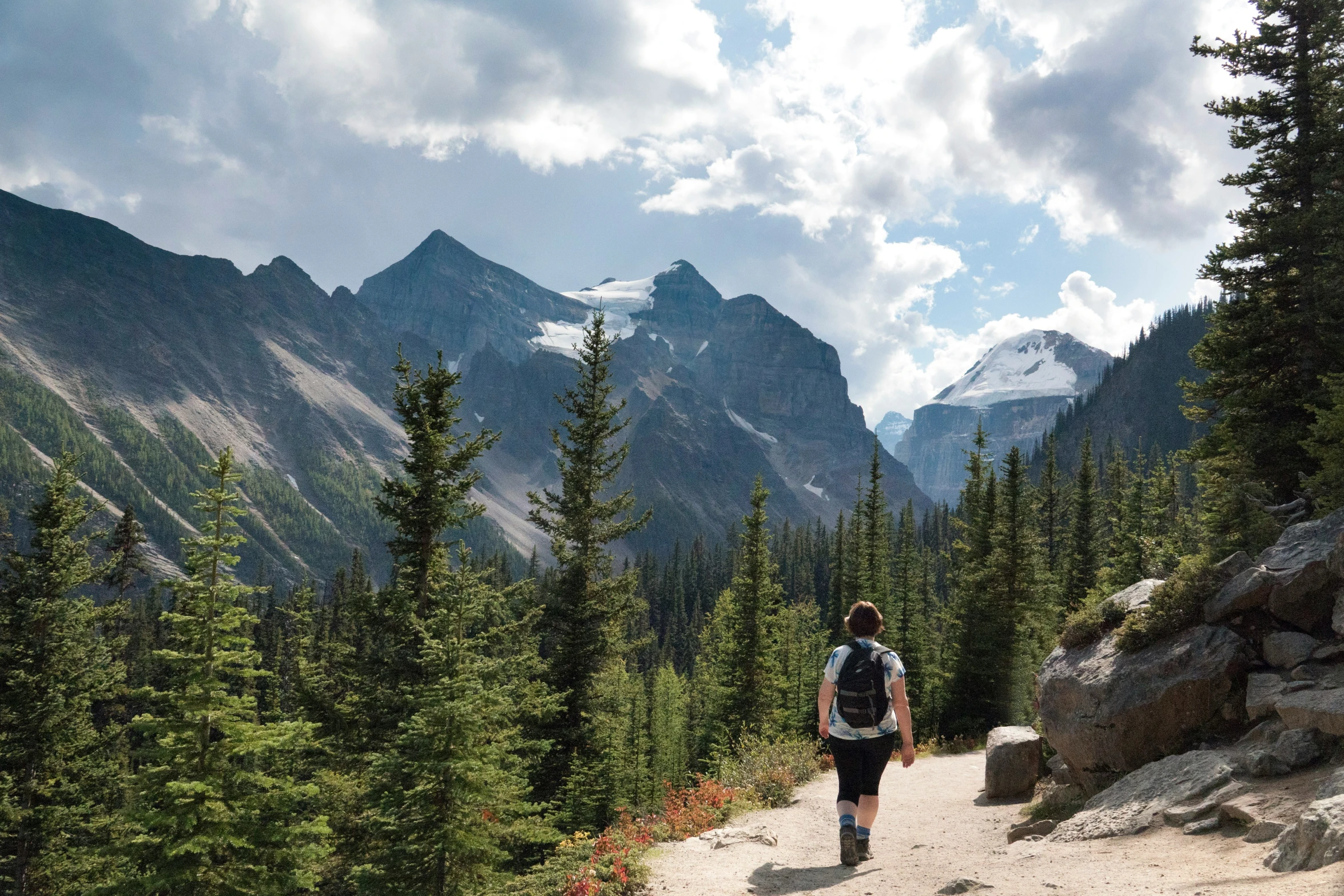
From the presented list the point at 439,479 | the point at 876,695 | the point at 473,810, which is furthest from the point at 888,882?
the point at 439,479

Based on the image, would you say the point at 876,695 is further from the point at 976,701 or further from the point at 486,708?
the point at 976,701

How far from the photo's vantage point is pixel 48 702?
1983 centimetres

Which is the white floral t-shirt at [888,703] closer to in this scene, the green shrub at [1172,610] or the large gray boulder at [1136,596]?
the green shrub at [1172,610]

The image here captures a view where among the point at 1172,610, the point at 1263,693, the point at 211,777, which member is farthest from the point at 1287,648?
the point at 211,777

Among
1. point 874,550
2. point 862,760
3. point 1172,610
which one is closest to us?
point 862,760

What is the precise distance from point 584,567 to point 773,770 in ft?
26.5

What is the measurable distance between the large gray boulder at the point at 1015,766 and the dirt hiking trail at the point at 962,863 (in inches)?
11.6

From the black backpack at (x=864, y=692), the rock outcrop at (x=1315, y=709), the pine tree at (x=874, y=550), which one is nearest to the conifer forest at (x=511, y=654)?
the rock outcrop at (x=1315, y=709)

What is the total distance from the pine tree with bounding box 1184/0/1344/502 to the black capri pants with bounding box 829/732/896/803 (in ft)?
34.7

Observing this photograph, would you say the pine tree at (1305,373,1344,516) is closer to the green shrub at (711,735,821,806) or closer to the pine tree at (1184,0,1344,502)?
the pine tree at (1184,0,1344,502)

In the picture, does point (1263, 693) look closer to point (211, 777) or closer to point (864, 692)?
point (864, 692)

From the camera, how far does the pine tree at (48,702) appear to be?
1970 centimetres

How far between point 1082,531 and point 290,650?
6255cm

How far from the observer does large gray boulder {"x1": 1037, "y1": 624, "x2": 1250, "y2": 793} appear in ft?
29.0
